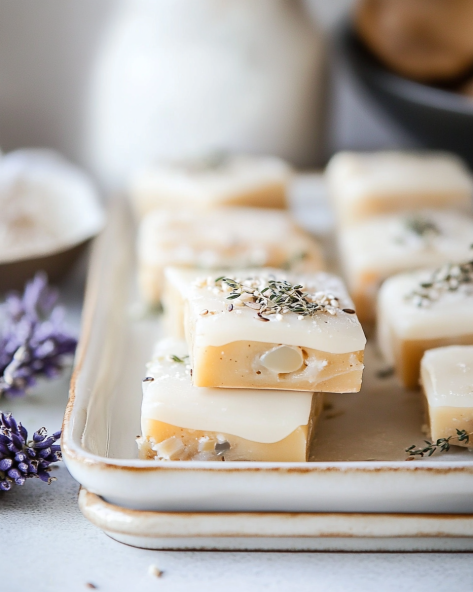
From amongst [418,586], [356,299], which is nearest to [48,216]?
[356,299]

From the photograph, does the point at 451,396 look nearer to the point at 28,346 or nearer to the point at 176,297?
the point at 176,297

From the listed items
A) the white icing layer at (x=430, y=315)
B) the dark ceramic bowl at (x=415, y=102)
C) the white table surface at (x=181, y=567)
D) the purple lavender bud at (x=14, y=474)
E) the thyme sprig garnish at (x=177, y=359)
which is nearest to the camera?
the white table surface at (x=181, y=567)

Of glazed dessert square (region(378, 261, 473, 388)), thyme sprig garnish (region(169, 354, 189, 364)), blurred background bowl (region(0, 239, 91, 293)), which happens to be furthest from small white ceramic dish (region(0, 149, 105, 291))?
glazed dessert square (region(378, 261, 473, 388))

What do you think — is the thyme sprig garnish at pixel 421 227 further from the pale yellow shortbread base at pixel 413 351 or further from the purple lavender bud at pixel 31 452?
the purple lavender bud at pixel 31 452

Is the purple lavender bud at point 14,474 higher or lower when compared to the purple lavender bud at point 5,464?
lower

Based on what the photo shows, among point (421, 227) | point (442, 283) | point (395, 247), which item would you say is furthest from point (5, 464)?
point (421, 227)

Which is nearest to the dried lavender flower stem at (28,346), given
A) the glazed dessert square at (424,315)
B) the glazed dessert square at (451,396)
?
the glazed dessert square at (424,315)

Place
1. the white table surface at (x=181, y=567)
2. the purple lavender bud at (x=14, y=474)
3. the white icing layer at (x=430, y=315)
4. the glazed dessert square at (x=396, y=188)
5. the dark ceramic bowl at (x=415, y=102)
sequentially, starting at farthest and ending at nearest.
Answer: the dark ceramic bowl at (x=415, y=102), the glazed dessert square at (x=396, y=188), the white icing layer at (x=430, y=315), the purple lavender bud at (x=14, y=474), the white table surface at (x=181, y=567)
